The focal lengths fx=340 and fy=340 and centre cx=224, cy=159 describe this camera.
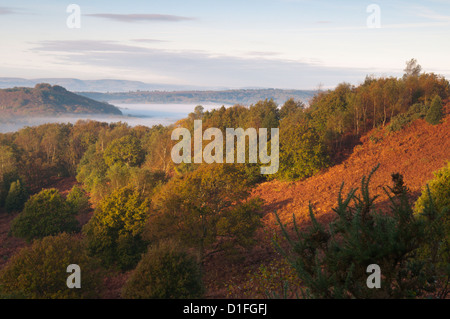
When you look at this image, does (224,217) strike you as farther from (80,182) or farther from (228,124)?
(80,182)

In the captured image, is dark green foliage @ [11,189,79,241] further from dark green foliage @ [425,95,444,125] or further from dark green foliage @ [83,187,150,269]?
dark green foliage @ [425,95,444,125]

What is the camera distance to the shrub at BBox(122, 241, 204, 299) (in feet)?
48.2

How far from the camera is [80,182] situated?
248 ft

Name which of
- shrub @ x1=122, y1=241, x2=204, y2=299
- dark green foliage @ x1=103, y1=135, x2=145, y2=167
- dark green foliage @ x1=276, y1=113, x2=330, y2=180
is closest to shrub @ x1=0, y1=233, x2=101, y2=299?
shrub @ x1=122, y1=241, x2=204, y2=299

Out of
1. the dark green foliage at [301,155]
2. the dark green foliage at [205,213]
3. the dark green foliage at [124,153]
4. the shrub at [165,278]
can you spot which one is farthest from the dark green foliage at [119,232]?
the dark green foliage at [124,153]

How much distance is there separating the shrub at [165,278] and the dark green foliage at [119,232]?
10.9 m

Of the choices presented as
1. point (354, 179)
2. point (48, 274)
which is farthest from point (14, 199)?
point (354, 179)

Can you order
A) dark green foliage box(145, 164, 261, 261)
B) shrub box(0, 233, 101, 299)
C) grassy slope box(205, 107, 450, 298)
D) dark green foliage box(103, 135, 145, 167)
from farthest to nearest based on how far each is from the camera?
dark green foliage box(103, 135, 145, 167)
grassy slope box(205, 107, 450, 298)
dark green foliage box(145, 164, 261, 261)
shrub box(0, 233, 101, 299)

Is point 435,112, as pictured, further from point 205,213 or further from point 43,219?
point 43,219

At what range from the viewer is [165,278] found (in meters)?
15.1

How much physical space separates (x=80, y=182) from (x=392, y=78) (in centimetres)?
6739

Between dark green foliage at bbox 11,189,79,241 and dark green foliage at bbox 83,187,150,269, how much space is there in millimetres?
9292
